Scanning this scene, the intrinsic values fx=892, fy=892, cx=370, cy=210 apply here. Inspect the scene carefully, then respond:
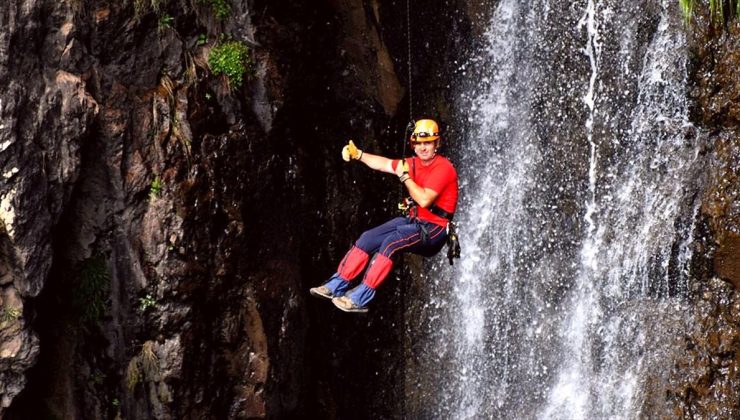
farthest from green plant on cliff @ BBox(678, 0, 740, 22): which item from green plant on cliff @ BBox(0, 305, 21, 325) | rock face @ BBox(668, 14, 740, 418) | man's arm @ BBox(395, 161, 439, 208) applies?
green plant on cliff @ BBox(0, 305, 21, 325)

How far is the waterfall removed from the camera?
33.9 ft

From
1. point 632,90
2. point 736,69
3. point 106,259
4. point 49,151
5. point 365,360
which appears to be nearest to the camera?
point 49,151

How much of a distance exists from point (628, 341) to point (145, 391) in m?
5.58

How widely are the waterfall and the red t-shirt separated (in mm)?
3592

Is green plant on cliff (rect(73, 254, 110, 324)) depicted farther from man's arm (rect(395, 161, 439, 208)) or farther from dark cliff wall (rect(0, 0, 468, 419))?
man's arm (rect(395, 161, 439, 208))

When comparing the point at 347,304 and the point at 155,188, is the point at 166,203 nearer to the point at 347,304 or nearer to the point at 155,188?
the point at 155,188

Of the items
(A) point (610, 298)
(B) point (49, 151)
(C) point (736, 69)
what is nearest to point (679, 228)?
(A) point (610, 298)

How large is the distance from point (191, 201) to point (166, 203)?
10.1 inches

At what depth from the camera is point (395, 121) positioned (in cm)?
1101

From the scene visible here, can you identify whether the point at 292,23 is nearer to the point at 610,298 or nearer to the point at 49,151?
the point at 49,151

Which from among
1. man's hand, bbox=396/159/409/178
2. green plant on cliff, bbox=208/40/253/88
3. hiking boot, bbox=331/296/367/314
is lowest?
hiking boot, bbox=331/296/367/314

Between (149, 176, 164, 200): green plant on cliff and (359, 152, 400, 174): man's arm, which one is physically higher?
(359, 152, 400, 174): man's arm

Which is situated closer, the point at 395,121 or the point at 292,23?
the point at 292,23

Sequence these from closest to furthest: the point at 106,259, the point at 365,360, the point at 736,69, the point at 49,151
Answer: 1. the point at 49,151
2. the point at 106,259
3. the point at 736,69
4. the point at 365,360
